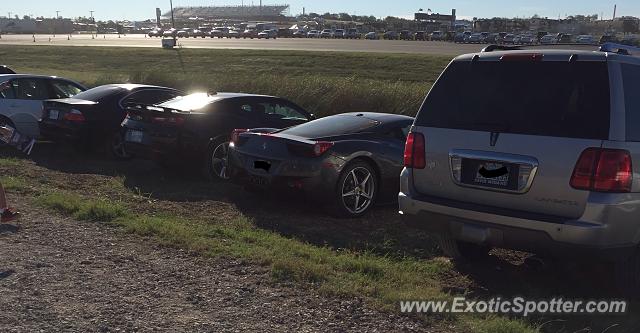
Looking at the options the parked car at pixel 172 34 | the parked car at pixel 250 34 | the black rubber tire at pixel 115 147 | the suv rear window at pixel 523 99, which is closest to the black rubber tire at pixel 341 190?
the suv rear window at pixel 523 99

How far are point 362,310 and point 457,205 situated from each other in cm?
118

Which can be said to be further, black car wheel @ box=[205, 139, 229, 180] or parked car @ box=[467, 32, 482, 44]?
parked car @ box=[467, 32, 482, 44]

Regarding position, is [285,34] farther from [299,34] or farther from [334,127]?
[334,127]

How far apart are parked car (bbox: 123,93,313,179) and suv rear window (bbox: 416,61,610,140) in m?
4.91

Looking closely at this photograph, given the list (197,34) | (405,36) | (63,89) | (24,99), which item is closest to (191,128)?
(24,99)

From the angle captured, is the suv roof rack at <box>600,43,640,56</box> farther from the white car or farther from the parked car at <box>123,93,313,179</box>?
the white car

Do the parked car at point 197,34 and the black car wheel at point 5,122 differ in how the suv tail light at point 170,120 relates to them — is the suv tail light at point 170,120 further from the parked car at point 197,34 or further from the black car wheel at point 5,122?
the parked car at point 197,34

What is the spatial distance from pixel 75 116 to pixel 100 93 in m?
0.74

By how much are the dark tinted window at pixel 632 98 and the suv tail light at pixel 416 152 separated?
1.55 metres

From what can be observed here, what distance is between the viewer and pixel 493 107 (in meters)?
5.38

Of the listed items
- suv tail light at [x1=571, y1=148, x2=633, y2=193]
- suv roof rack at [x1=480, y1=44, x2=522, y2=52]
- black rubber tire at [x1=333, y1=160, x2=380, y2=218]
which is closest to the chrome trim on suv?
suv tail light at [x1=571, y1=148, x2=633, y2=193]

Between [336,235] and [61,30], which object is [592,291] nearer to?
[336,235]

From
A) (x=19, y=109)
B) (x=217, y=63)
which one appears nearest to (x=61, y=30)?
(x=217, y=63)

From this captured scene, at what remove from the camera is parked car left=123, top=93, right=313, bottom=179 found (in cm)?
996
